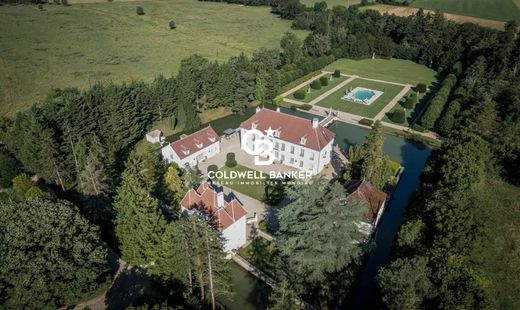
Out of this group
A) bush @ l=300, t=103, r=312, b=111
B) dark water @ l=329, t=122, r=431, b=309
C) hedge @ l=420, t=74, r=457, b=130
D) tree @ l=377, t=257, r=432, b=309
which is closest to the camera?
tree @ l=377, t=257, r=432, b=309

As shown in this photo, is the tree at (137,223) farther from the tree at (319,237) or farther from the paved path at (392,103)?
the paved path at (392,103)

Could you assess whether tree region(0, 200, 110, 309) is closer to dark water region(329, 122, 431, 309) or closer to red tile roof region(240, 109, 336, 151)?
dark water region(329, 122, 431, 309)

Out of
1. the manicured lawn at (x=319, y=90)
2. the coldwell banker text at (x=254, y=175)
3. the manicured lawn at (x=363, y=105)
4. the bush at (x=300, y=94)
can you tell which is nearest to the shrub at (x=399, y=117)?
the manicured lawn at (x=363, y=105)

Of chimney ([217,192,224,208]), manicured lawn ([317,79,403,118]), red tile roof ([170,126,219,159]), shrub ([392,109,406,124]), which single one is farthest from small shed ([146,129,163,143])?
shrub ([392,109,406,124])

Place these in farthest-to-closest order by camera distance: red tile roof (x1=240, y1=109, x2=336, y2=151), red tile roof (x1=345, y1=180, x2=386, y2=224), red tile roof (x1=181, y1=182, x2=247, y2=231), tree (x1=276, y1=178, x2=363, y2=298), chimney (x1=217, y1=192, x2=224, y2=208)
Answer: red tile roof (x1=240, y1=109, x2=336, y2=151) → red tile roof (x1=345, y1=180, x2=386, y2=224) → chimney (x1=217, y1=192, x2=224, y2=208) → red tile roof (x1=181, y1=182, x2=247, y2=231) → tree (x1=276, y1=178, x2=363, y2=298)

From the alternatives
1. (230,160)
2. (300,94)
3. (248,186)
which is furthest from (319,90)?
(248,186)
